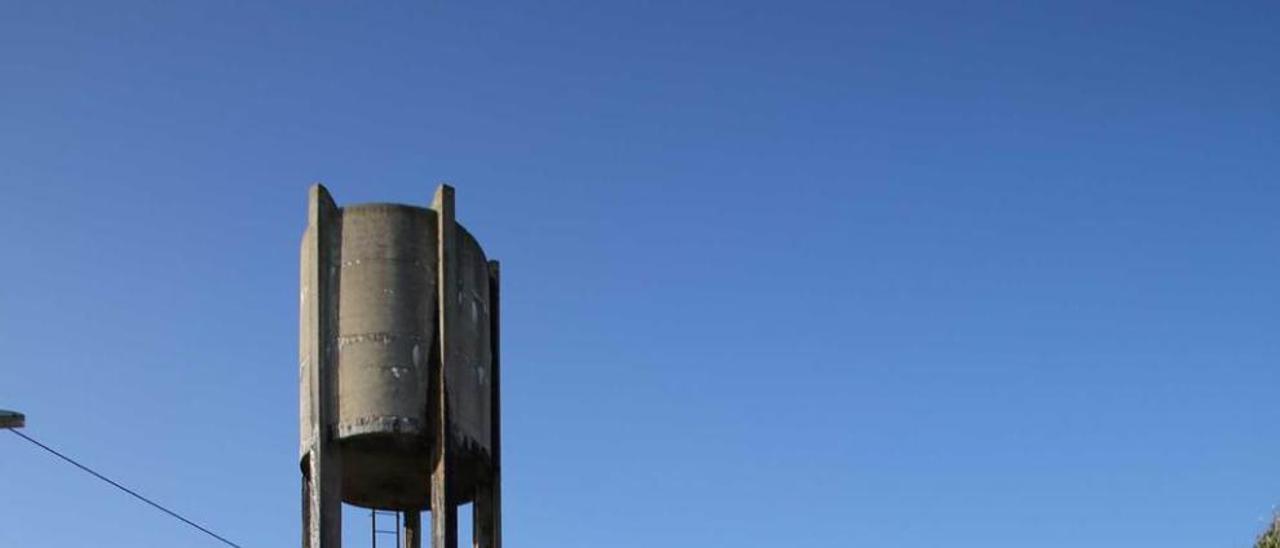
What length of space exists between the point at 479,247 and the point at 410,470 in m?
3.80

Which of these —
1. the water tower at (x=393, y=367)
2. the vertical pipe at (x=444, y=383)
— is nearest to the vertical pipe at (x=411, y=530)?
the water tower at (x=393, y=367)

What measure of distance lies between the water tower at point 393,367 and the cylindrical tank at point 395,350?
0.05 ft

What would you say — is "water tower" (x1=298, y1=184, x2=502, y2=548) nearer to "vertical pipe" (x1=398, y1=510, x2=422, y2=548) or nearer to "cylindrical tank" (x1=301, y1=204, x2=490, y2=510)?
"cylindrical tank" (x1=301, y1=204, x2=490, y2=510)

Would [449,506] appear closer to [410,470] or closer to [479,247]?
[410,470]

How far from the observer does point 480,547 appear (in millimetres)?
35875

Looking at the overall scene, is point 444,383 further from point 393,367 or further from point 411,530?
point 411,530

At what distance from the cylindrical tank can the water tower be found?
15mm

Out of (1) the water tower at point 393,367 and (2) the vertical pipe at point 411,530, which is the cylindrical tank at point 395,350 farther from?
(2) the vertical pipe at point 411,530

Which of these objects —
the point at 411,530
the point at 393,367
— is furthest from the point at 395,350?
the point at 411,530

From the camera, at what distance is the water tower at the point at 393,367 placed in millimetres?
34438

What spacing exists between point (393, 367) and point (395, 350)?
0.28 metres

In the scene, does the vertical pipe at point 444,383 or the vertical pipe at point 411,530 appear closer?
the vertical pipe at point 444,383

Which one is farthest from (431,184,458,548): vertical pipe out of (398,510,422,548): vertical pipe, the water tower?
(398,510,422,548): vertical pipe

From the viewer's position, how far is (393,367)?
34.6m
